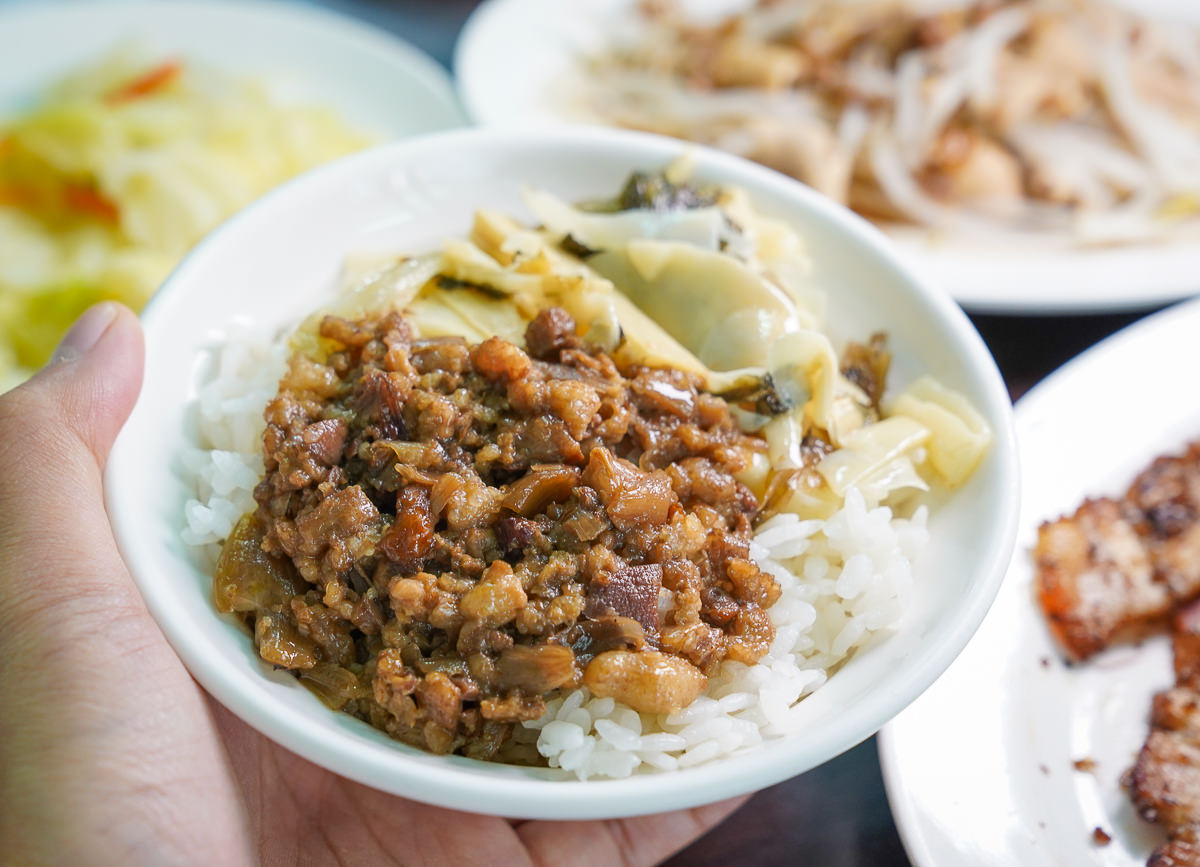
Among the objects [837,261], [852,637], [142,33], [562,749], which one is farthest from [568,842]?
[142,33]

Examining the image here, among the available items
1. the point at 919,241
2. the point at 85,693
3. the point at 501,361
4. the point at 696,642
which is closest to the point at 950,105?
the point at 919,241

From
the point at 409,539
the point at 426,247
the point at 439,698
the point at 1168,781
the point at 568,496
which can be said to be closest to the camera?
the point at 439,698

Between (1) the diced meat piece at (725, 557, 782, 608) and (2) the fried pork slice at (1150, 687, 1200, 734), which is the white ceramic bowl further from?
(2) the fried pork slice at (1150, 687, 1200, 734)

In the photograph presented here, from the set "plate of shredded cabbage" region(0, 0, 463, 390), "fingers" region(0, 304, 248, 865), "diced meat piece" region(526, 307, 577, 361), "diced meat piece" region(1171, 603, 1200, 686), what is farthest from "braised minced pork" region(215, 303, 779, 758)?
"plate of shredded cabbage" region(0, 0, 463, 390)

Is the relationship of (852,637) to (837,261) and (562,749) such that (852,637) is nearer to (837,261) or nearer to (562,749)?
(562,749)

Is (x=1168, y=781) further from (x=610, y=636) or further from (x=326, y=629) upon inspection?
(x=326, y=629)

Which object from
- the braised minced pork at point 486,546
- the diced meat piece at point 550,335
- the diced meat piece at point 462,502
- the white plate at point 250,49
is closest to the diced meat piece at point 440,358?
the braised minced pork at point 486,546
